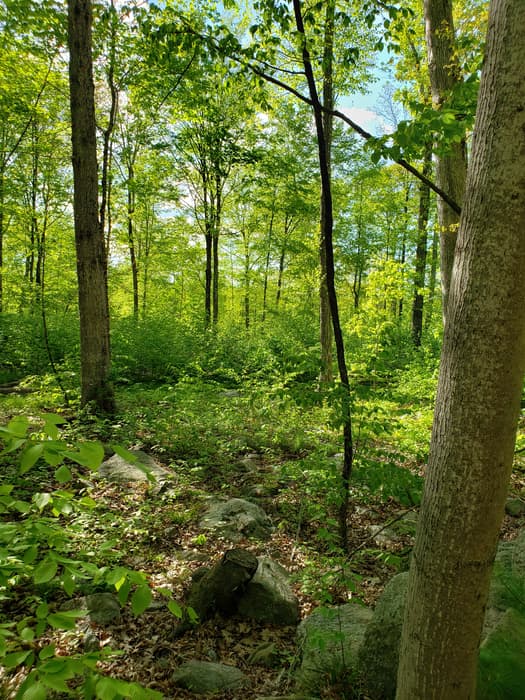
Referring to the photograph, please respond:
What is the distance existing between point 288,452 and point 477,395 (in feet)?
18.1

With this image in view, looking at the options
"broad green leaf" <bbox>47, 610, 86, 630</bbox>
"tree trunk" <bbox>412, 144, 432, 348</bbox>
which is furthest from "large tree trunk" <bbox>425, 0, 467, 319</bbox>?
"tree trunk" <bbox>412, 144, 432, 348</bbox>

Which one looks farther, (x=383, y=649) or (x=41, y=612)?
(x=383, y=649)

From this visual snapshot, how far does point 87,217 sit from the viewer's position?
6242 mm

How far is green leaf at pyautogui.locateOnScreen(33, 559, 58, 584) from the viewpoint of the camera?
1.19 meters

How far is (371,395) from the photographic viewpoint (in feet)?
11.3

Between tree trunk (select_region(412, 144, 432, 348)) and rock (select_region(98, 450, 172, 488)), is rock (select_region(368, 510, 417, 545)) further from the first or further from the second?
tree trunk (select_region(412, 144, 432, 348))

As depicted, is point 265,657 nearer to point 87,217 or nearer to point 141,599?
point 141,599

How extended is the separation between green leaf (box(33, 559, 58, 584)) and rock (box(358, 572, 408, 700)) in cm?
199

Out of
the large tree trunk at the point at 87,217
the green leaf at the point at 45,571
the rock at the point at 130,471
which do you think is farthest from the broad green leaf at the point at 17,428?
the large tree trunk at the point at 87,217

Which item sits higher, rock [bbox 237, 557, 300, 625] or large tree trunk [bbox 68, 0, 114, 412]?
large tree trunk [bbox 68, 0, 114, 412]

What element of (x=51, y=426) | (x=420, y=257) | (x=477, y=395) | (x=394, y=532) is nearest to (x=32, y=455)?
(x=51, y=426)

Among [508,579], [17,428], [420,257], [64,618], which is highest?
[420,257]

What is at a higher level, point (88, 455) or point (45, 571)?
point (88, 455)

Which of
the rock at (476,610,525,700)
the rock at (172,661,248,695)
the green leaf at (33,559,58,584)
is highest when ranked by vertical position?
the green leaf at (33,559,58,584)
